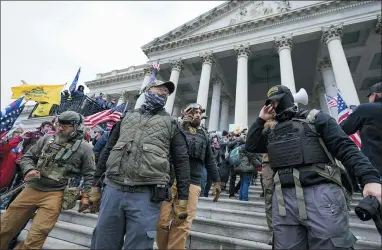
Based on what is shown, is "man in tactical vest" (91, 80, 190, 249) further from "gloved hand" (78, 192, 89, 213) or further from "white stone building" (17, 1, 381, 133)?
"white stone building" (17, 1, 381, 133)

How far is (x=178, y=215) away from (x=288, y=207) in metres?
1.14

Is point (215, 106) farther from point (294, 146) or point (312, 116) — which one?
point (294, 146)

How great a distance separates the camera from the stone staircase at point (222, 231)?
3.68 metres

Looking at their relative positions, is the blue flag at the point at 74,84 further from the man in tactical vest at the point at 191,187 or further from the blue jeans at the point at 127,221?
the blue jeans at the point at 127,221

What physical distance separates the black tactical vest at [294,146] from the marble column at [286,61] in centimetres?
1280

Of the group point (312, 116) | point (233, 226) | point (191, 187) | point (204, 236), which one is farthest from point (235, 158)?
point (312, 116)

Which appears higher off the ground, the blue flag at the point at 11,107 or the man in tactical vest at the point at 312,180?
the blue flag at the point at 11,107

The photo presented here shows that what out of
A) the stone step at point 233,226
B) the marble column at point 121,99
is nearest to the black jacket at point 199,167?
the stone step at point 233,226

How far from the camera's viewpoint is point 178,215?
2455 mm

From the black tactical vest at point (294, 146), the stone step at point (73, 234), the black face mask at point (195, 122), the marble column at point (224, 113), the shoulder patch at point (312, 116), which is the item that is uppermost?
the marble column at point (224, 113)

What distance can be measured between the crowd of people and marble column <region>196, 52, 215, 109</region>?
43.0ft

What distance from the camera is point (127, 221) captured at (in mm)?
2156

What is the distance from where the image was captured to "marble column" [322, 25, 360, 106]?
1253cm

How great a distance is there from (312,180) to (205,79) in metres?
16.3
